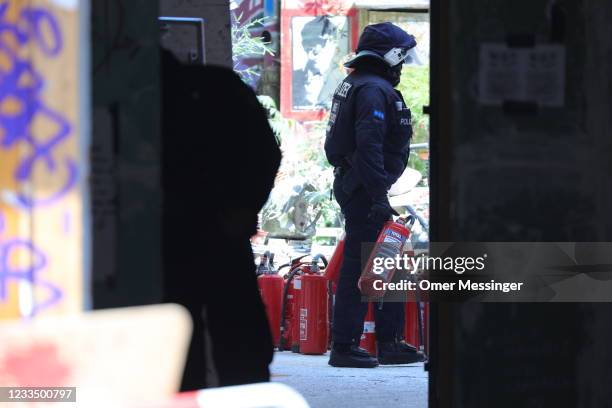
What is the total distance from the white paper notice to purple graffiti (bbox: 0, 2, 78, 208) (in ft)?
5.83

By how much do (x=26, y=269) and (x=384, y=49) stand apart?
14.6 feet

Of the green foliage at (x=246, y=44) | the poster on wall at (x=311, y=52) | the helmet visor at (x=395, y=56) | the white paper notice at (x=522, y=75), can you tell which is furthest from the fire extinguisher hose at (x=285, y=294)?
the poster on wall at (x=311, y=52)

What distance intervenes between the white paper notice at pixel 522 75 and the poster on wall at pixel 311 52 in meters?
13.4

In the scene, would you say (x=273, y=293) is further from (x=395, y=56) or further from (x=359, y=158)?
(x=395, y=56)

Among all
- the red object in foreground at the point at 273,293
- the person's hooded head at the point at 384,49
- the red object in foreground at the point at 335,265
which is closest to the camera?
the person's hooded head at the point at 384,49

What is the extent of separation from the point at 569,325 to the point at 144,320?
2.00 metres

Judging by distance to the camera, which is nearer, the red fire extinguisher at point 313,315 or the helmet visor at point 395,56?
the helmet visor at point 395,56

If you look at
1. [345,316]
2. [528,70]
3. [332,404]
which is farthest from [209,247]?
[345,316]

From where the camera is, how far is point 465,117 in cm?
451

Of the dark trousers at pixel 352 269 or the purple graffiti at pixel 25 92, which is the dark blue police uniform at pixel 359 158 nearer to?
the dark trousers at pixel 352 269

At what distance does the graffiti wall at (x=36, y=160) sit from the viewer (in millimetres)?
3537

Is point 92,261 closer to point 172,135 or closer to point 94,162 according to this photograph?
point 94,162

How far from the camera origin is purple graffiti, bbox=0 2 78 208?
3.54 meters

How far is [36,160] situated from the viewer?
3.56 metres
